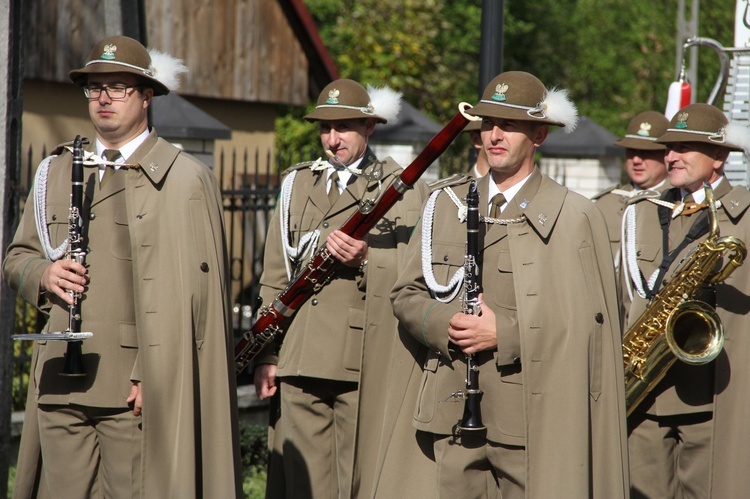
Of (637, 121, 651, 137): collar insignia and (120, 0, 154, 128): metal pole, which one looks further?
(637, 121, 651, 137): collar insignia

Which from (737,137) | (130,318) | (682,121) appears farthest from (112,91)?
(737,137)

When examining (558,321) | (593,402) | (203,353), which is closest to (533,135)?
(558,321)

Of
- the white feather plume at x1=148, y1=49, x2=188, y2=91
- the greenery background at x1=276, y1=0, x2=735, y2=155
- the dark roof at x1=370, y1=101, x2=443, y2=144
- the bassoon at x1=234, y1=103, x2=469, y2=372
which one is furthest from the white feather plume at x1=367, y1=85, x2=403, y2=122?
the greenery background at x1=276, y1=0, x2=735, y2=155

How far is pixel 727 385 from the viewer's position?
641 cm

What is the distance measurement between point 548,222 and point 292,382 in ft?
7.04

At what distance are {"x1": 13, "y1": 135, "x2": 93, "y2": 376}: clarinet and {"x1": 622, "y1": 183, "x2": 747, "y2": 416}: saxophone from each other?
10.2ft

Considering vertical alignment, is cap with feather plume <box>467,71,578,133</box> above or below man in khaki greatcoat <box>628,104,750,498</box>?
above

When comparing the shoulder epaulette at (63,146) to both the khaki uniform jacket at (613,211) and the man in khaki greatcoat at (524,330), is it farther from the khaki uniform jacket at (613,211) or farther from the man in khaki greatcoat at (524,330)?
the khaki uniform jacket at (613,211)

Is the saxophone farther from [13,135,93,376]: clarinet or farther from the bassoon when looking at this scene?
[13,135,93,376]: clarinet

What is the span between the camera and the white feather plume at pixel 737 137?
6621 mm

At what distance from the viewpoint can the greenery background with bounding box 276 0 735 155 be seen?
928 inches

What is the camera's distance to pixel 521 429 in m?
5.02

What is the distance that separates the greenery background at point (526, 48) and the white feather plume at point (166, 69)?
14.6 meters

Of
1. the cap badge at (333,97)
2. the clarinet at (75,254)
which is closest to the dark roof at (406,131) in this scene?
the cap badge at (333,97)
